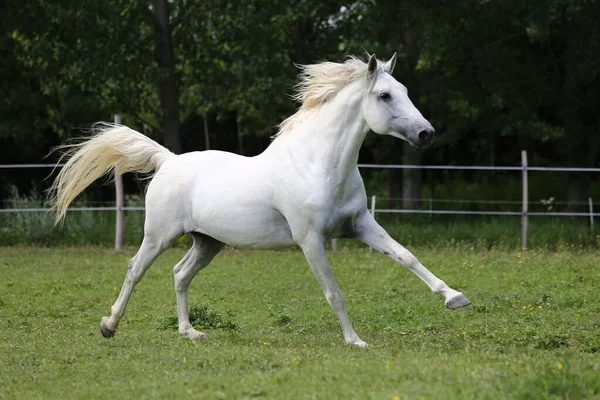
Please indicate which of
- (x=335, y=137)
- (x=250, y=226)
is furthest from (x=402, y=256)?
(x=250, y=226)

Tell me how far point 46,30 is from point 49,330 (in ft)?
41.7

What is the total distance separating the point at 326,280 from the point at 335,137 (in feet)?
3.66

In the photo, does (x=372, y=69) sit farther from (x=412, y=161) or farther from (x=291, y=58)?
(x=291, y=58)

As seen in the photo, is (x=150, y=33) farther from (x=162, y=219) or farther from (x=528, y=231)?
(x=162, y=219)

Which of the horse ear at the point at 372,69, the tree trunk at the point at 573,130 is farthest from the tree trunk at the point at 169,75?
the horse ear at the point at 372,69

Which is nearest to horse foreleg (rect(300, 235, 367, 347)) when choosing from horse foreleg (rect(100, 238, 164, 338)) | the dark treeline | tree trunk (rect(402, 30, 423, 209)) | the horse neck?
the horse neck

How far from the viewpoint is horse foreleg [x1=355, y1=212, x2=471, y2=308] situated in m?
6.56

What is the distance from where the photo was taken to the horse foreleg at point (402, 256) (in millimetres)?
6562

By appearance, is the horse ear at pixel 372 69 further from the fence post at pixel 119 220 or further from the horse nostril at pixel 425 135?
the fence post at pixel 119 220

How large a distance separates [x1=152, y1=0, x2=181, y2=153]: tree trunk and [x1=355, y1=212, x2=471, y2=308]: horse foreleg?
46.9ft

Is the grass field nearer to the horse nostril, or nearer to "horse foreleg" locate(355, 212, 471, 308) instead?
"horse foreleg" locate(355, 212, 471, 308)

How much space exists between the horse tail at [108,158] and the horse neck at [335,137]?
1.80 metres

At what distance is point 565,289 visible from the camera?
10.5 m

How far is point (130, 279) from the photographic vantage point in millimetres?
8234
